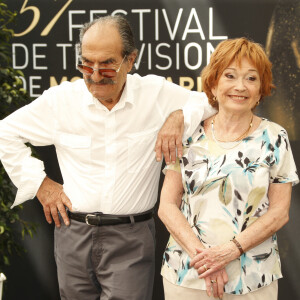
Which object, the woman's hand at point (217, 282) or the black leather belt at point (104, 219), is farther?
the black leather belt at point (104, 219)

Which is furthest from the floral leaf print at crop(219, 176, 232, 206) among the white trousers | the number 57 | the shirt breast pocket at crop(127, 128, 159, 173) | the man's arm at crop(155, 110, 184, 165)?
the number 57

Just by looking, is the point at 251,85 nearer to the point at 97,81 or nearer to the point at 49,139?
the point at 97,81

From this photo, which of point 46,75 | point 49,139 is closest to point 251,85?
point 49,139

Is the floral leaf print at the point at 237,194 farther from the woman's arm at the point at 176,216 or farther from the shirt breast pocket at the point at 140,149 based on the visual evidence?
the shirt breast pocket at the point at 140,149

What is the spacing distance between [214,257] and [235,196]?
239 mm

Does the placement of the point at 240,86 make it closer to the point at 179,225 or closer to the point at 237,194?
the point at 237,194

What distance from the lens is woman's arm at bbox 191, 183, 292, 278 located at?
6.48 ft

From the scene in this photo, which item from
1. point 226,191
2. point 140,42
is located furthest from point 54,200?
point 140,42

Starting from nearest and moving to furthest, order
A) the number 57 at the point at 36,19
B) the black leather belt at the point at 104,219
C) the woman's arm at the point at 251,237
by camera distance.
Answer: the woman's arm at the point at 251,237
the black leather belt at the point at 104,219
the number 57 at the point at 36,19

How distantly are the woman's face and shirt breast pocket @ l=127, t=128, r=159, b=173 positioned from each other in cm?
44

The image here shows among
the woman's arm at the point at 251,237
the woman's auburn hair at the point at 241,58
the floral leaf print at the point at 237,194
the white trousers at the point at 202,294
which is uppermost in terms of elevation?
the woman's auburn hair at the point at 241,58

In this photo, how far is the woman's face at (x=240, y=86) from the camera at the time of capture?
79.8 inches

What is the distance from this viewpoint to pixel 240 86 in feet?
6.61

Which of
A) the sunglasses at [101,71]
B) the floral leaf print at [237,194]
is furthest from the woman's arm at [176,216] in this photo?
the sunglasses at [101,71]
